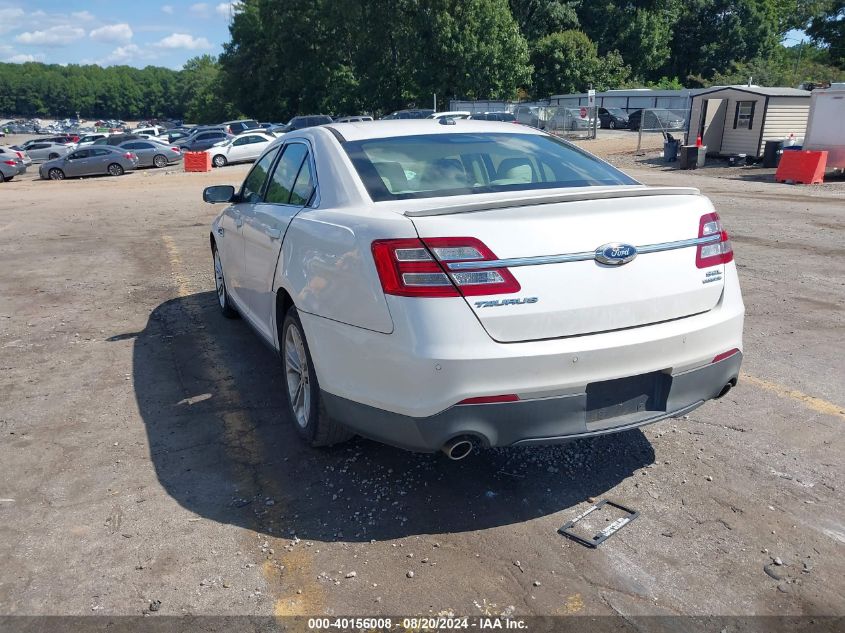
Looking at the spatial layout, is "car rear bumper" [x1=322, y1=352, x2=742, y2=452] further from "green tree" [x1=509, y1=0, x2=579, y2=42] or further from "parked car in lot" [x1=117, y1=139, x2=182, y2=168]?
"green tree" [x1=509, y1=0, x2=579, y2=42]

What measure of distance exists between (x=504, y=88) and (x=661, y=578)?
54.4 metres

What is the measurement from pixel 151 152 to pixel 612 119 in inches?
1183

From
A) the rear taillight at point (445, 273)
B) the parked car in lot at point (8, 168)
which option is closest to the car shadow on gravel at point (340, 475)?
Result: the rear taillight at point (445, 273)

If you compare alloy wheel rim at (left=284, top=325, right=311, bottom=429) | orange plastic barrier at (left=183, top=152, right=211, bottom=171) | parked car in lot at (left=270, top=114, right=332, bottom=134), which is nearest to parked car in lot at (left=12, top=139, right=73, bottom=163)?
parked car in lot at (left=270, top=114, right=332, bottom=134)

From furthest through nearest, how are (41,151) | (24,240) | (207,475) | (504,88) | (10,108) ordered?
(10,108) < (504,88) < (41,151) < (24,240) < (207,475)

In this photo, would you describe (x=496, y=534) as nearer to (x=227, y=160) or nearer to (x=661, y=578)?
(x=661, y=578)

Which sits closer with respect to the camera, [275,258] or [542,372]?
[542,372]

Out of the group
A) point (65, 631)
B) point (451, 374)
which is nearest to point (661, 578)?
point (451, 374)

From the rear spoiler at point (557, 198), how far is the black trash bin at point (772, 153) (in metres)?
22.0

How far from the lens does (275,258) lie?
422cm

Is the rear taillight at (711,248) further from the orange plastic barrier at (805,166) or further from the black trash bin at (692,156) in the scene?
the black trash bin at (692,156)

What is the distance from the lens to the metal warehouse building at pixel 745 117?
2328 centimetres

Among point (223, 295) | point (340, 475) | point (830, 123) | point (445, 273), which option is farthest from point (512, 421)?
point (830, 123)

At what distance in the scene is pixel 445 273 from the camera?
2873mm
